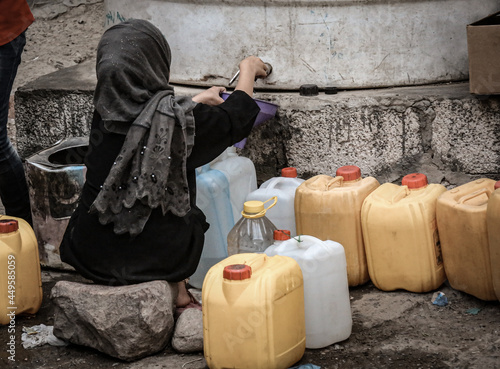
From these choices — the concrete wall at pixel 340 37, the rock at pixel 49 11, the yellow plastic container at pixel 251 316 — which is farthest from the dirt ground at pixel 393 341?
the rock at pixel 49 11

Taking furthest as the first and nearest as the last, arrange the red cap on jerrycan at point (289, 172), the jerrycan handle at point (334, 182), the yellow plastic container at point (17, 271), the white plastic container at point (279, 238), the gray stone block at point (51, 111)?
the gray stone block at point (51, 111)
the red cap on jerrycan at point (289, 172)
the jerrycan handle at point (334, 182)
the yellow plastic container at point (17, 271)
the white plastic container at point (279, 238)

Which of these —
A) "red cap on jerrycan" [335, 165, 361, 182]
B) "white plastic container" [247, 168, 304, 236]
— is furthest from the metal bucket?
"red cap on jerrycan" [335, 165, 361, 182]

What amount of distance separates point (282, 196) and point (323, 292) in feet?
2.56

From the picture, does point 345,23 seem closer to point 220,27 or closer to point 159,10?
point 220,27

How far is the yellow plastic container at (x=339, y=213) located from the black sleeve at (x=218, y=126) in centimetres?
52

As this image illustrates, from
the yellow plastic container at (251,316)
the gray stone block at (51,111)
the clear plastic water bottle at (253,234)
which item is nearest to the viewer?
the yellow plastic container at (251,316)

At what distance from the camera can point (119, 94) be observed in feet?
9.63

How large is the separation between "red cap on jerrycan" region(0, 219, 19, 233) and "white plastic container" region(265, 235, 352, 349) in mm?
1178

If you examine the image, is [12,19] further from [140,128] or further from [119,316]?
[119,316]

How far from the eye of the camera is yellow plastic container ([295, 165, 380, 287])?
340 centimetres

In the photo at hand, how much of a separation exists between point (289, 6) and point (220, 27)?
404 mm

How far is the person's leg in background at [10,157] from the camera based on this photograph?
12.3 ft

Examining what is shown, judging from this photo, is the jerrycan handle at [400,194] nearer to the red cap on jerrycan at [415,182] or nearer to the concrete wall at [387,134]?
the red cap on jerrycan at [415,182]

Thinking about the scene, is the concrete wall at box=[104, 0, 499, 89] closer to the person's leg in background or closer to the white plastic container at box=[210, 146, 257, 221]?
the white plastic container at box=[210, 146, 257, 221]
